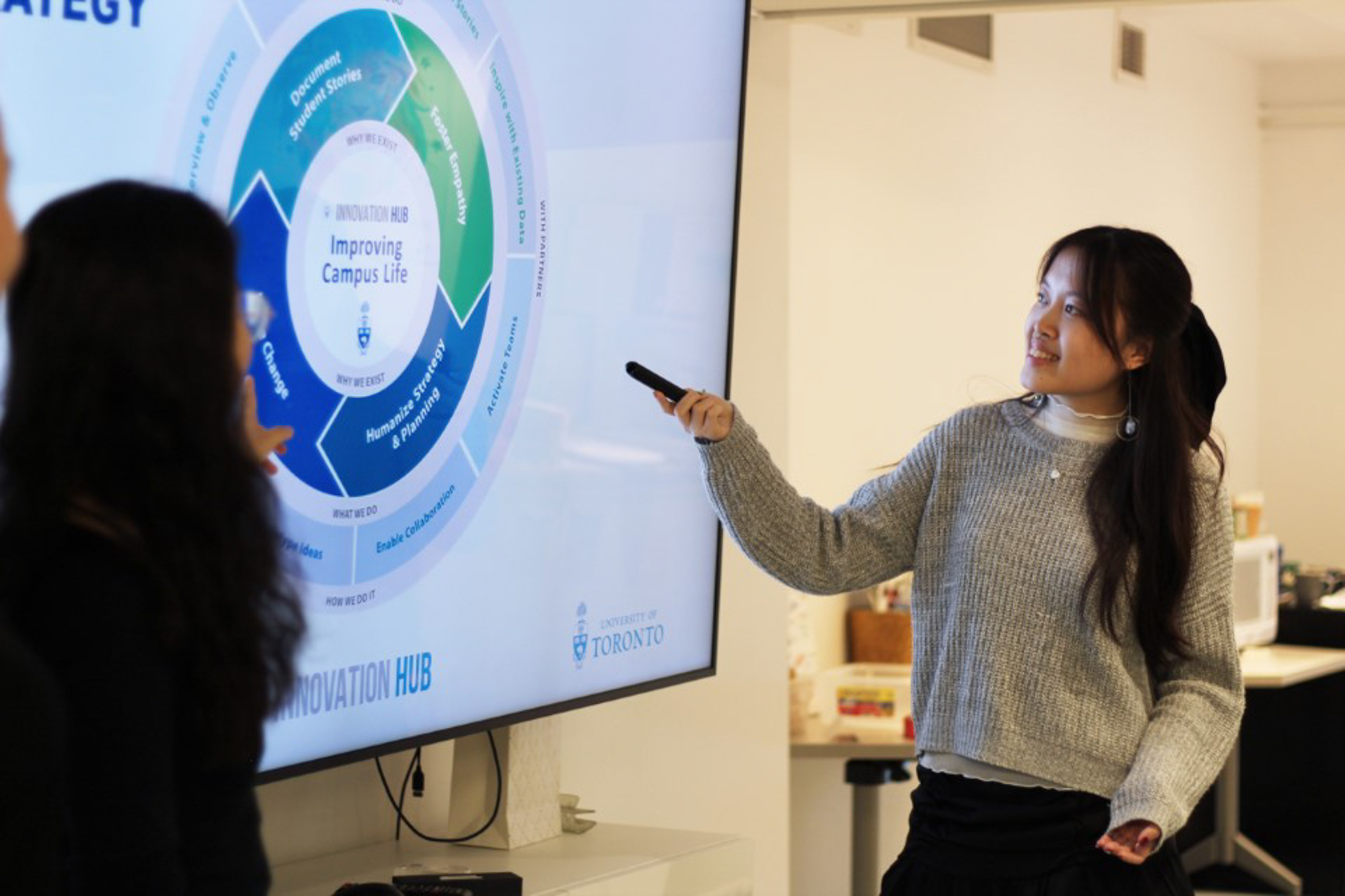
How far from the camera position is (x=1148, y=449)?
2.28m

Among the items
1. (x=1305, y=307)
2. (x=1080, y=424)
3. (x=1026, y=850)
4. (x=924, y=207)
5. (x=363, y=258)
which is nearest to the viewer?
(x=363, y=258)

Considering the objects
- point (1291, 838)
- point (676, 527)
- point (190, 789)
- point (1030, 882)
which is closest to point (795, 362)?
point (676, 527)

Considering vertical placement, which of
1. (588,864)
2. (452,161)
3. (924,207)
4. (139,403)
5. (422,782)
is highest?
(924,207)

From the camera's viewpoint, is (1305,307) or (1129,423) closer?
(1129,423)

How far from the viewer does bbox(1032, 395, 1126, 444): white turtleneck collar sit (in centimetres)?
235

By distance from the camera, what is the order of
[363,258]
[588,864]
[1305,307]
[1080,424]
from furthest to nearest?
1. [1305,307]
2. [588,864]
3. [1080,424]
4. [363,258]

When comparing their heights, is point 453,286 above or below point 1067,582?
above

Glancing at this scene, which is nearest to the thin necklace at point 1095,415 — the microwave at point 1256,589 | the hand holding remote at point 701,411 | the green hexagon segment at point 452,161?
the hand holding remote at point 701,411

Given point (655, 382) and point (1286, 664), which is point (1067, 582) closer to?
point (655, 382)

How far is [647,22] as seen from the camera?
8.90 ft

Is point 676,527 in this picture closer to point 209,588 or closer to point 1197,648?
point 1197,648

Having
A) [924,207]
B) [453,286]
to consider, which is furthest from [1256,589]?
[453,286]

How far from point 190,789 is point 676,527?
62.5 inches

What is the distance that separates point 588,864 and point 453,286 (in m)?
0.88
